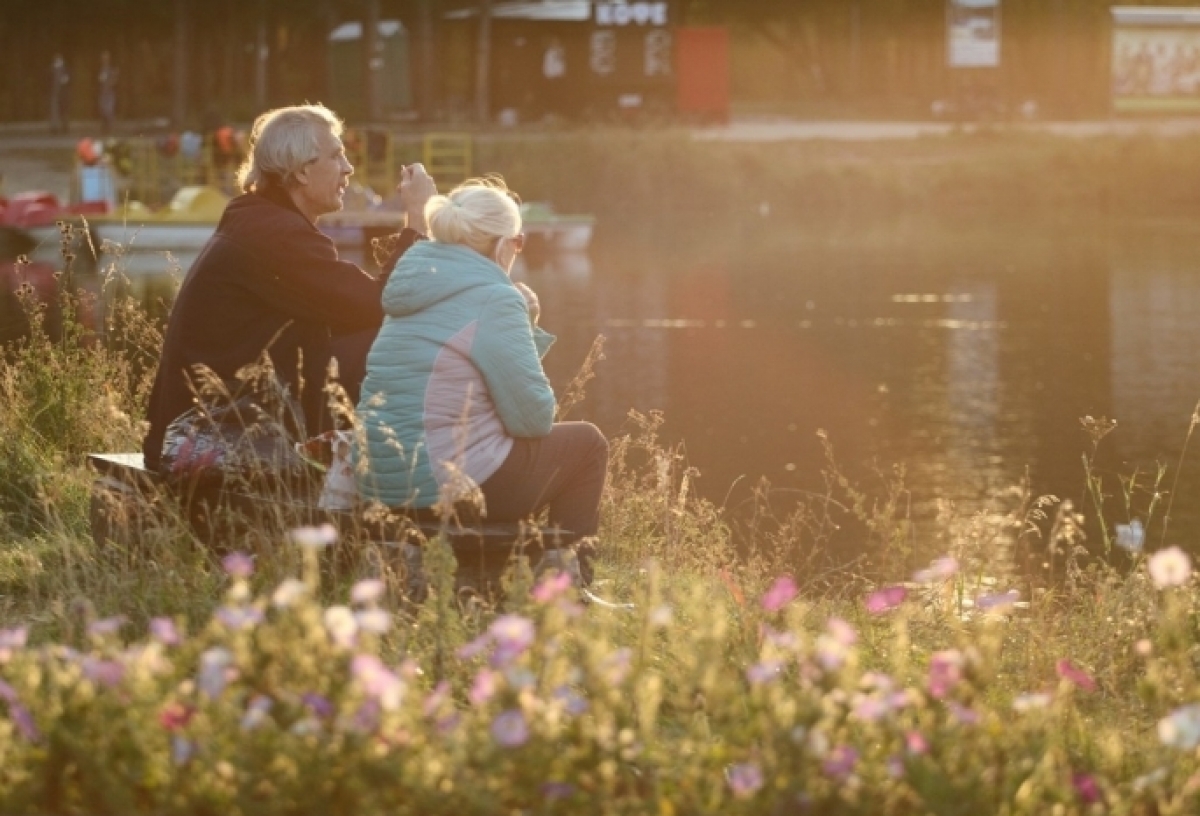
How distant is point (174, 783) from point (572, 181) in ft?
93.7

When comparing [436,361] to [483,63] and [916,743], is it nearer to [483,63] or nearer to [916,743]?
[916,743]

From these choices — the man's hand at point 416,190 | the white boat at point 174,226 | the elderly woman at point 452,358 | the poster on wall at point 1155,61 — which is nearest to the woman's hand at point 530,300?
the elderly woman at point 452,358

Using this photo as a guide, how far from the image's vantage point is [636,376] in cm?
1373

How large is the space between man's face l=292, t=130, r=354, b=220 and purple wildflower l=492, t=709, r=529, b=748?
2590 mm

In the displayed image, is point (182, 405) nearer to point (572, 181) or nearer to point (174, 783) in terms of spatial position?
point (174, 783)

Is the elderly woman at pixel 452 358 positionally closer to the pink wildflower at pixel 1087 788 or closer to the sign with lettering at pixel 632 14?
the pink wildflower at pixel 1087 788

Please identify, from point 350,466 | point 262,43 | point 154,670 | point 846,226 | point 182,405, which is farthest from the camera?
point 262,43

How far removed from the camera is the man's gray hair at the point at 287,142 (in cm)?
510

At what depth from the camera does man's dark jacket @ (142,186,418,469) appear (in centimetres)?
512

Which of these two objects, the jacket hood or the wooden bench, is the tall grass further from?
the jacket hood

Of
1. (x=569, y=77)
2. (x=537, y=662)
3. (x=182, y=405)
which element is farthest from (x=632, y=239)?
(x=537, y=662)

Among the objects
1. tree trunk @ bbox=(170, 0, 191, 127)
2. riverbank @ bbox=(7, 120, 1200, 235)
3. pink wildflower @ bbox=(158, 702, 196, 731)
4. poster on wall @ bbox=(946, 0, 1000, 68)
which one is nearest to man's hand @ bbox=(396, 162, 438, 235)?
pink wildflower @ bbox=(158, 702, 196, 731)

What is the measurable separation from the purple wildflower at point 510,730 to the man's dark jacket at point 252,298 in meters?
2.42

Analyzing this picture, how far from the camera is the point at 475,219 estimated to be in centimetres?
461
